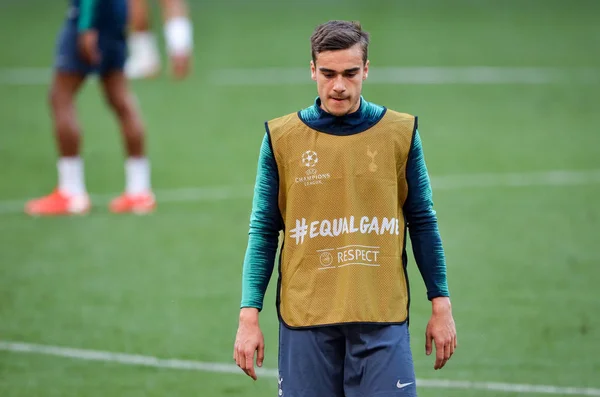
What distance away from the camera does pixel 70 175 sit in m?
10.3

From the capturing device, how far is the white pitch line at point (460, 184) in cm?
1096

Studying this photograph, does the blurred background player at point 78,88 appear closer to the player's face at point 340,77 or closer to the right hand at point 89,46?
the right hand at point 89,46

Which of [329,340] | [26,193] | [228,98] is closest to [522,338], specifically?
[329,340]

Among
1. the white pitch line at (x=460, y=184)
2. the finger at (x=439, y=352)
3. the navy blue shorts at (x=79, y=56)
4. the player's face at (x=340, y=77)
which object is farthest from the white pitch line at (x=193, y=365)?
the white pitch line at (x=460, y=184)

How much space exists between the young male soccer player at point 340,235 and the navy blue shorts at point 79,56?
5735mm

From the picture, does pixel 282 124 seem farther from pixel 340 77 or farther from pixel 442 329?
pixel 442 329

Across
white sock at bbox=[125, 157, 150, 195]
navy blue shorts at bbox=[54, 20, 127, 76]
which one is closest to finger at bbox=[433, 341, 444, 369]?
navy blue shorts at bbox=[54, 20, 127, 76]

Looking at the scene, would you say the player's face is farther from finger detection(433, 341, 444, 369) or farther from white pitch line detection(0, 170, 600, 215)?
white pitch line detection(0, 170, 600, 215)

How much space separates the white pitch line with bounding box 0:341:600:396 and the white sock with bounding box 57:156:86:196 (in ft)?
10.5

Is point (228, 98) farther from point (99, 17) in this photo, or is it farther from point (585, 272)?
point (585, 272)

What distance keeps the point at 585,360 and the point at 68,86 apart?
5272mm

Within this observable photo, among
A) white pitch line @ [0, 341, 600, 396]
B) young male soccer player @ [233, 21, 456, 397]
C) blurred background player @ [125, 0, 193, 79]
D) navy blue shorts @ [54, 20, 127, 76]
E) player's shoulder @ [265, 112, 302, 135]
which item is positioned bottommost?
white pitch line @ [0, 341, 600, 396]

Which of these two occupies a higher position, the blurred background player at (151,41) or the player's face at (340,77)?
the blurred background player at (151,41)

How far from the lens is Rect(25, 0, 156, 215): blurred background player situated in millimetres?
9914
